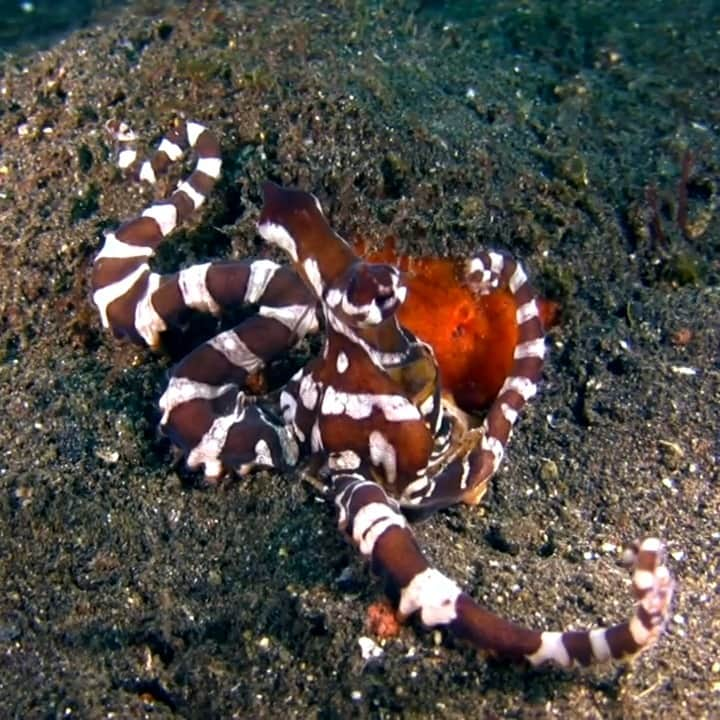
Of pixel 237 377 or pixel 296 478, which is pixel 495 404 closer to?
pixel 296 478

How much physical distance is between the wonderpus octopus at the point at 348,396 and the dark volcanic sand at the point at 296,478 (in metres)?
0.18

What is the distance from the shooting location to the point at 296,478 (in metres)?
3.62

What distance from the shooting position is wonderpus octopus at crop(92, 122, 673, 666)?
2.83 metres

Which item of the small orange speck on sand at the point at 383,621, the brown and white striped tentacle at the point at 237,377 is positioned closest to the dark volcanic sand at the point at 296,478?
the small orange speck on sand at the point at 383,621

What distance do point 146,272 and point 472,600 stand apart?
2446 millimetres

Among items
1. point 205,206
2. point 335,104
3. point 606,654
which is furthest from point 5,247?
point 606,654

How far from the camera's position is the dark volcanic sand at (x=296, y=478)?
117 inches

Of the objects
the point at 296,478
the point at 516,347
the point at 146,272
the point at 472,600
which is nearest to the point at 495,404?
the point at 516,347

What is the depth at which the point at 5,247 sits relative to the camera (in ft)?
15.8

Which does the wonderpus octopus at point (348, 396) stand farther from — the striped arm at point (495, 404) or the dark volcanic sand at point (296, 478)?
the dark volcanic sand at point (296, 478)

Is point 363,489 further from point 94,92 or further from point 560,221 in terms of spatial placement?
point 94,92

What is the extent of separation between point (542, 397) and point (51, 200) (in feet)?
10.8

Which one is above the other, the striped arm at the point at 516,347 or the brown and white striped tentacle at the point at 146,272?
the brown and white striped tentacle at the point at 146,272

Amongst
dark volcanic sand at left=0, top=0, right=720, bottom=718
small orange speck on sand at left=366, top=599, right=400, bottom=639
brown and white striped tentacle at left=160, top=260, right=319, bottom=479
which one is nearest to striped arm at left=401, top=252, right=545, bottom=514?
dark volcanic sand at left=0, top=0, right=720, bottom=718
